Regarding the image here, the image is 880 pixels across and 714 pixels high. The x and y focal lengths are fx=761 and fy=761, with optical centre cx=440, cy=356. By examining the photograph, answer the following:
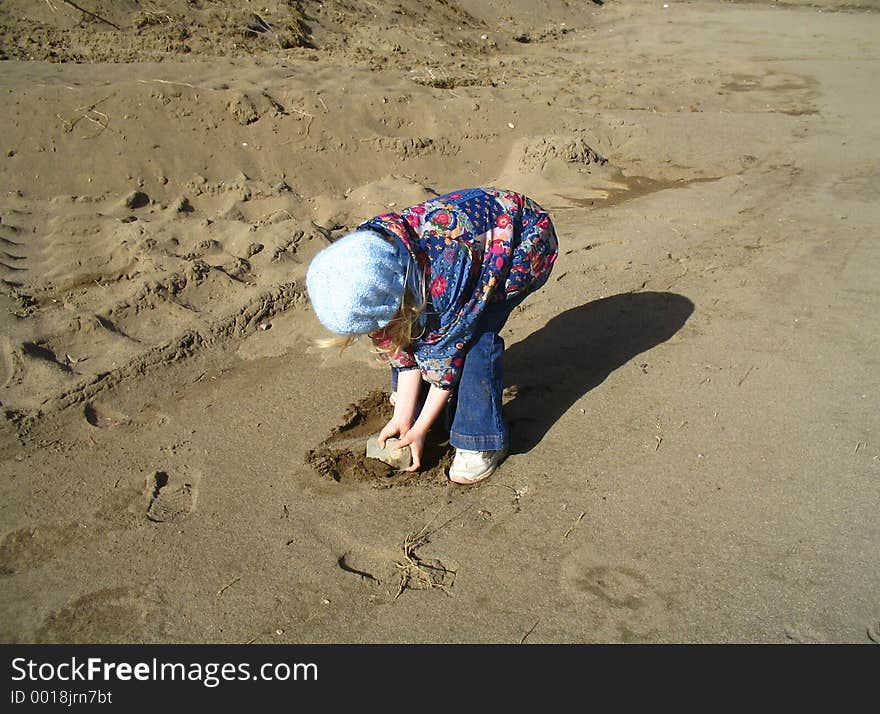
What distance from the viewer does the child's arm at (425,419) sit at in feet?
7.74

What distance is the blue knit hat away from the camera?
6.13ft

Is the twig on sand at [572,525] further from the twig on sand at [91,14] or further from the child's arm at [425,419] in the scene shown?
the twig on sand at [91,14]

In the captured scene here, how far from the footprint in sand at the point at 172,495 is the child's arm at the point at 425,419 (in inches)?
28.3

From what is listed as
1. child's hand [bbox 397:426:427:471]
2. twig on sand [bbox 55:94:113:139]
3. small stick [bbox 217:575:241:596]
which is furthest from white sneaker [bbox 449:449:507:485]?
twig on sand [bbox 55:94:113:139]

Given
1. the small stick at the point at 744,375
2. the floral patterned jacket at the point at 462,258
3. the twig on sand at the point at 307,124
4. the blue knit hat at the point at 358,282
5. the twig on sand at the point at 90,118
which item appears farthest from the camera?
the twig on sand at the point at 307,124

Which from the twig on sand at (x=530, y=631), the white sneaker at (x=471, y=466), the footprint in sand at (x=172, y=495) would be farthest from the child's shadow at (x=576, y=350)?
the footprint in sand at (x=172, y=495)

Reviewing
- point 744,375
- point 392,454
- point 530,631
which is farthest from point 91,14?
point 530,631

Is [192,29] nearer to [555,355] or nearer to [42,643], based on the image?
[555,355]

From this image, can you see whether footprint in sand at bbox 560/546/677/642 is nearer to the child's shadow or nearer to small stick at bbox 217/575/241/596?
the child's shadow

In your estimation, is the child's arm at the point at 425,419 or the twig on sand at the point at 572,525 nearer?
the twig on sand at the point at 572,525

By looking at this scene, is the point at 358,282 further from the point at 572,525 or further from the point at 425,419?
the point at 572,525

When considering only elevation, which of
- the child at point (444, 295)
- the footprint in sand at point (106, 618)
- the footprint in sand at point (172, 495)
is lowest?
the footprint in sand at point (106, 618)

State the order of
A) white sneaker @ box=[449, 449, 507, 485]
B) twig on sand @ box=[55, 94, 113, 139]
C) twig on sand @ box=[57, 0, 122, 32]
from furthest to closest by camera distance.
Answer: twig on sand @ box=[57, 0, 122, 32], twig on sand @ box=[55, 94, 113, 139], white sneaker @ box=[449, 449, 507, 485]

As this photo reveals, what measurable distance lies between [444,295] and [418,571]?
2.57 feet
